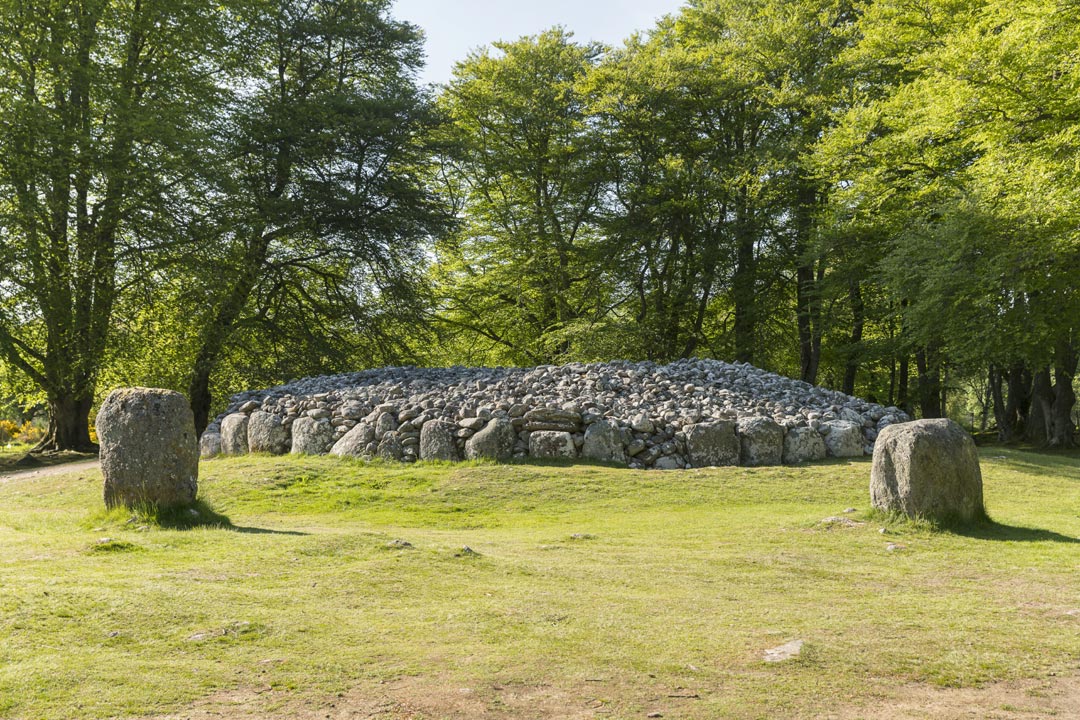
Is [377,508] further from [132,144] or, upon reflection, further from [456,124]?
[456,124]

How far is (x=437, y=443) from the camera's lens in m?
14.5

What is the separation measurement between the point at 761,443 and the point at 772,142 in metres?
15.5

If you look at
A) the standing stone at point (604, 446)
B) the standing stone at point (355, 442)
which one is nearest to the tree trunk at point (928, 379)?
the standing stone at point (604, 446)

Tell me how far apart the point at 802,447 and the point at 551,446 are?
434cm

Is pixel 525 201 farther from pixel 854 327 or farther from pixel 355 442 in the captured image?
pixel 355 442

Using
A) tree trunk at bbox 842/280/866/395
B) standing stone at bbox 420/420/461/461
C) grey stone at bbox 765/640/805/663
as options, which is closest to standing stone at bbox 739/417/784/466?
standing stone at bbox 420/420/461/461

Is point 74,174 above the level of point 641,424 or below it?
above

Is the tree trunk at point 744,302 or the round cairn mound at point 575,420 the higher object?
the tree trunk at point 744,302

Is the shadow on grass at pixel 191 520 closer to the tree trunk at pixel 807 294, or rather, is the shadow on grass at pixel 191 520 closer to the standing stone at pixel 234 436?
the standing stone at pixel 234 436

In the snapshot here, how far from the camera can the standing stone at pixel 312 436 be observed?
15.3m

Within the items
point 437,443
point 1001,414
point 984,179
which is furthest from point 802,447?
point 1001,414

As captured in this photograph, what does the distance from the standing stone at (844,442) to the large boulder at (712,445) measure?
5.63 ft

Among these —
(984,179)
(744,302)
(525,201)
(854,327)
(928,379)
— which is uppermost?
(525,201)

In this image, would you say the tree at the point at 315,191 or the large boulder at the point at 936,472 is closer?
the large boulder at the point at 936,472
